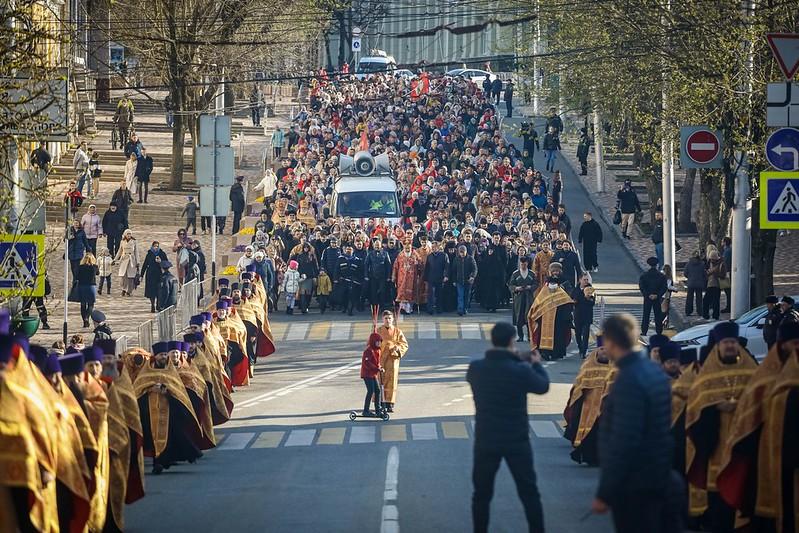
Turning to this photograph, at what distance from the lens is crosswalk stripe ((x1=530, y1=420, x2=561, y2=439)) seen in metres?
20.8

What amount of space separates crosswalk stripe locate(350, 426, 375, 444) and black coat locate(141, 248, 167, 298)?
12.6m

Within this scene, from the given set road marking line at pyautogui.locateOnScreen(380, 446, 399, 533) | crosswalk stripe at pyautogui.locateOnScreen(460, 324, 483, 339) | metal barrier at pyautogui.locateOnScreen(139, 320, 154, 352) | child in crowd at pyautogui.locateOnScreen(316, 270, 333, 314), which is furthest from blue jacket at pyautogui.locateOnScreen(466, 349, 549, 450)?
child in crowd at pyautogui.locateOnScreen(316, 270, 333, 314)

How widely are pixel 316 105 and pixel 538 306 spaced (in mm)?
30091

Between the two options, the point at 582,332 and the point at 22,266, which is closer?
the point at 22,266

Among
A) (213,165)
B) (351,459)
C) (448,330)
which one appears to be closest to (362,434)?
(351,459)

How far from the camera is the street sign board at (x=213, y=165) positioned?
108 feet

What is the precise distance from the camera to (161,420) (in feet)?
59.7

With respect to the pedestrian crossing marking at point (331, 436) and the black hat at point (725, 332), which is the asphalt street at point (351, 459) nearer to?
the pedestrian crossing marking at point (331, 436)

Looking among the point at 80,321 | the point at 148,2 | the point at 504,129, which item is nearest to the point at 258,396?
the point at 80,321

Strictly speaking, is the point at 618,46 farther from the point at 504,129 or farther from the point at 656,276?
the point at 504,129

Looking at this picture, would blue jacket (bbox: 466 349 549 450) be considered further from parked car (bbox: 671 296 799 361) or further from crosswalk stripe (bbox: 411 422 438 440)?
parked car (bbox: 671 296 799 361)

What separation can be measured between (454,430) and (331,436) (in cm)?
153

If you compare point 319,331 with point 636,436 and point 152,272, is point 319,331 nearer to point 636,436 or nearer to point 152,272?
point 152,272

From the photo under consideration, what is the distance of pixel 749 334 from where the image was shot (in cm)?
2516
